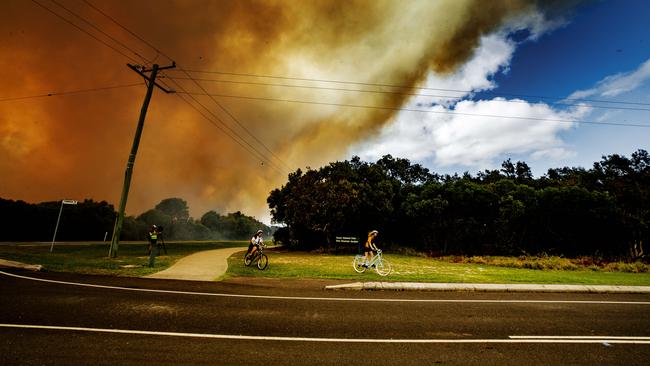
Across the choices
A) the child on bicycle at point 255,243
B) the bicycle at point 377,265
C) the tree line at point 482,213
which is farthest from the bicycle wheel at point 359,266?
the tree line at point 482,213

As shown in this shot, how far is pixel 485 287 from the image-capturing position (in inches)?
449

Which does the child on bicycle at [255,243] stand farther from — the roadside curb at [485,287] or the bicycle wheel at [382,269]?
the bicycle wheel at [382,269]

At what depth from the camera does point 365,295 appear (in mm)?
9742

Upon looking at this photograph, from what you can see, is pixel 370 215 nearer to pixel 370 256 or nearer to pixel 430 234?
pixel 430 234

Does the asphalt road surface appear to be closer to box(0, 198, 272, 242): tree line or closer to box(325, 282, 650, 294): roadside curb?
box(325, 282, 650, 294): roadside curb

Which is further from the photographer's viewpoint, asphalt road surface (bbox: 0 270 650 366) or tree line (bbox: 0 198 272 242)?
tree line (bbox: 0 198 272 242)

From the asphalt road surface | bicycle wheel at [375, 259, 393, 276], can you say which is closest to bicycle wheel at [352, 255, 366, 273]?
bicycle wheel at [375, 259, 393, 276]

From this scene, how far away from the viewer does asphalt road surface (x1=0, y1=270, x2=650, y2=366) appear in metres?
4.62

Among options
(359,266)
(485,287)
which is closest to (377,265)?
(359,266)

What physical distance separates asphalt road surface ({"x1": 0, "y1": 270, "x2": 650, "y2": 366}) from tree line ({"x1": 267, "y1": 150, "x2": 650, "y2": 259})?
22.5 meters

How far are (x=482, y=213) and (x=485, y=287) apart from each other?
966 inches

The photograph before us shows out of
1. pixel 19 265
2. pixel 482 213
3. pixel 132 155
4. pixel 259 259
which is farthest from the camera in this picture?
pixel 482 213

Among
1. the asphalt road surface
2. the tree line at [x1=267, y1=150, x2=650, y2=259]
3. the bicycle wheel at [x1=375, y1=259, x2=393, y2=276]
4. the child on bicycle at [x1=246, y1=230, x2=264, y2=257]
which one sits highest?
the tree line at [x1=267, y1=150, x2=650, y2=259]

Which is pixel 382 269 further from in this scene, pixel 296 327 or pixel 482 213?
pixel 482 213
